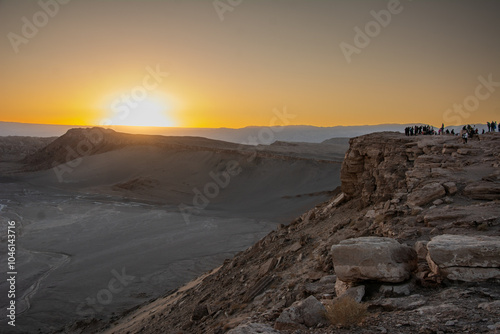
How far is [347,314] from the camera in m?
3.99

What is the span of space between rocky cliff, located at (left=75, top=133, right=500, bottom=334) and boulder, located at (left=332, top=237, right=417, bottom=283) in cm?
1

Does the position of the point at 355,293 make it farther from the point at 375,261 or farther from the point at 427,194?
the point at 427,194

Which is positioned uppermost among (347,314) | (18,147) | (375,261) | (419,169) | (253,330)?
(18,147)

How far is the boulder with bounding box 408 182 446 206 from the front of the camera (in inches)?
277

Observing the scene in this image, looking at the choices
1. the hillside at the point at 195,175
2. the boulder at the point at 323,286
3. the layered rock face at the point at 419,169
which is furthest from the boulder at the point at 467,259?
the hillside at the point at 195,175

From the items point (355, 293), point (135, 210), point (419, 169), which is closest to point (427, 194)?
point (419, 169)

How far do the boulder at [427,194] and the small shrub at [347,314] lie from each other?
358cm

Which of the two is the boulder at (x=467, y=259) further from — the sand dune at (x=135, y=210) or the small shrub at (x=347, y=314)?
the sand dune at (x=135, y=210)

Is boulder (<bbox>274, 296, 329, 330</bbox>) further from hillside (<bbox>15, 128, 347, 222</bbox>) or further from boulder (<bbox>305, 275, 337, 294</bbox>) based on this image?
hillside (<bbox>15, 128, 347, 222</bbox>)

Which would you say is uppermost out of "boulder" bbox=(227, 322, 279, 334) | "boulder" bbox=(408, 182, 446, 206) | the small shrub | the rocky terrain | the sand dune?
the rocky terrain

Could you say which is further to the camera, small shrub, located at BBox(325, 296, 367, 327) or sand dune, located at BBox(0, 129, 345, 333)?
sand dune, located at BBox(0, 129, 345, 333)

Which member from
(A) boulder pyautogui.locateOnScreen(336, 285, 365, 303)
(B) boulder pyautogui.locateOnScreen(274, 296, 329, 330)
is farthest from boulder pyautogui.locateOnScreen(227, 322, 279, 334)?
(A) boulder pyautogui.locateOnScreen(336, 285, 365, 303)

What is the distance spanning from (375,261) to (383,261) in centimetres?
9

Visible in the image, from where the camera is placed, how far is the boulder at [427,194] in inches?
277
